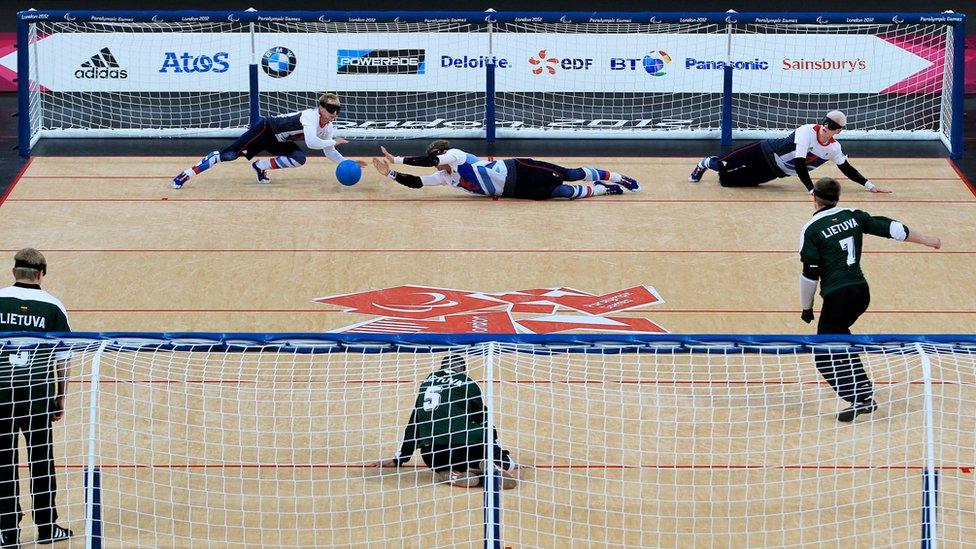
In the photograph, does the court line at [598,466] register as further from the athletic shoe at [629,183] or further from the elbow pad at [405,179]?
the athletic shoe at [629,183]

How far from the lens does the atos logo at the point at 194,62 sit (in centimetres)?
2064

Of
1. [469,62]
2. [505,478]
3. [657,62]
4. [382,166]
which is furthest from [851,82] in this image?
[505,478]

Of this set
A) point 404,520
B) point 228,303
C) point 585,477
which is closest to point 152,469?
point 404,520

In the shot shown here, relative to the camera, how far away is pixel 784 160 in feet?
57.8

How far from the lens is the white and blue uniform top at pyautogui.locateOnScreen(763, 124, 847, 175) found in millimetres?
16859

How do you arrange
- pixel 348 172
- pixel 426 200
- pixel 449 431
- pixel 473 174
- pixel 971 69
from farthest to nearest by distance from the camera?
pixel 971 69 → pixel 348 172 → pixel 426 200 → pixel 473 174 → pixel 449 431

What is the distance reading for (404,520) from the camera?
920 cm

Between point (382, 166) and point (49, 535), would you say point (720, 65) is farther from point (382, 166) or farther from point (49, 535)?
point (49, 535)

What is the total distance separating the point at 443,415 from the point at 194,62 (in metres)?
12.5

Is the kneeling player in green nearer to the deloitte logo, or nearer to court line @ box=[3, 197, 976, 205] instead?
court line @ box=[3, 197, 976, 205]

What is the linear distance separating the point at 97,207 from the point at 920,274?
949cm

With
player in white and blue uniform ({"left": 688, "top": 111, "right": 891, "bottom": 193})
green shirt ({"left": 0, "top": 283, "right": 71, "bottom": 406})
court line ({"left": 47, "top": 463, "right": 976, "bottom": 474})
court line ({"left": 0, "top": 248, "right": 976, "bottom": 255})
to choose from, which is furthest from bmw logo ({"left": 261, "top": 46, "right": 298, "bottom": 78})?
green shirt ({"left": 0, "top": 283, "right": 71, "bottom": 406})

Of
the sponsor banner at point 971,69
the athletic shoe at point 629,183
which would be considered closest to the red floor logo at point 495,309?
the athletic shoe at point 629,183

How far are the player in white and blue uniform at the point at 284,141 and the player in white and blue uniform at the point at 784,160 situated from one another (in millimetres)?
4567
